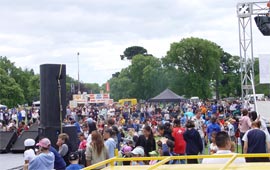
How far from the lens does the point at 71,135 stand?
40.5 feet

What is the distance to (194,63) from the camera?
249ft

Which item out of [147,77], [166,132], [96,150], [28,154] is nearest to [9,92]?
[147,77]

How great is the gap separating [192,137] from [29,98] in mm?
88657

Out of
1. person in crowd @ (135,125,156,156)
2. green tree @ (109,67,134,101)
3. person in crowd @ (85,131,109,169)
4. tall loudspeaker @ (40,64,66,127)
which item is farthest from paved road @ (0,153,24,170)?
green tree @ (109,67,134,101)

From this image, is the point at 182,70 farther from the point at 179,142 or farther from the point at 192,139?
the point at 192,139

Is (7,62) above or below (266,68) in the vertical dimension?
above

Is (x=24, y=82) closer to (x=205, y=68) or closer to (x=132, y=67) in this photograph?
(x=132, y=67)

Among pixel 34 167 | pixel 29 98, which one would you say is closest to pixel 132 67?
pixel 29 98

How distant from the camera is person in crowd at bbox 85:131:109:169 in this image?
819 centimetres

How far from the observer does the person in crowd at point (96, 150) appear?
322 inches

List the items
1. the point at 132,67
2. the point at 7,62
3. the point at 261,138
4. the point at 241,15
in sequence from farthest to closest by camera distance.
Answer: the point at 7,62 < the point at 132,67 < the point at 241,15 < the point at 261,138

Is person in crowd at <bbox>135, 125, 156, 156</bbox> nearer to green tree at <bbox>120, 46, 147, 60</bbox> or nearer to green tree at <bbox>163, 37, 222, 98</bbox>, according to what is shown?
green tree at <bbox>163, 37, 222, 98</bbox>

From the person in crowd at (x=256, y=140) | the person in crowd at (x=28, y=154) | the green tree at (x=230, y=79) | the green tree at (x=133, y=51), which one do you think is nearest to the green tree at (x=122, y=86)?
the green tree at (x=230, y=79)

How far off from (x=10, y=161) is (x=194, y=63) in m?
61.2
